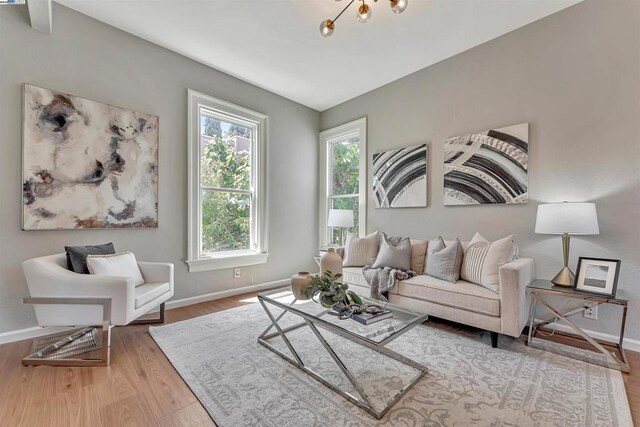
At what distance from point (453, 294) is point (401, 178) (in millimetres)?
1705

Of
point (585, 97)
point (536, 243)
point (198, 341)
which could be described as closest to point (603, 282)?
point (536, 243)

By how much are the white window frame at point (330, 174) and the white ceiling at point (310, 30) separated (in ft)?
2.57

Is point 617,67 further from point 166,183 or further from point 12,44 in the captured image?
point 12,44

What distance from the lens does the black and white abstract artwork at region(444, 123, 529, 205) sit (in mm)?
2719

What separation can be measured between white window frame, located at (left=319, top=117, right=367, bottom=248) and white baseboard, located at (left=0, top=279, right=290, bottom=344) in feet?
3.87

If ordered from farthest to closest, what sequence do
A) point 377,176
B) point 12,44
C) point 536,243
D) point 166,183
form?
1. point 377,176
2. point 166,183
3. point 536,243
4. point 12,44

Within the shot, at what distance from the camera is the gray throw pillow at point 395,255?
2.93m

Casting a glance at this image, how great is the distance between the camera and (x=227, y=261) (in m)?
3.59

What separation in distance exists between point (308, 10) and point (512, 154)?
7.75ft

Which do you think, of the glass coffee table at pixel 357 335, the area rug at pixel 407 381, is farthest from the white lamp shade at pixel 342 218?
the glass coffee table at pixel 357 335

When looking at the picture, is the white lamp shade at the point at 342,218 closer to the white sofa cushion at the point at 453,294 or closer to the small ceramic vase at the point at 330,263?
the white sofa cushion at the point at 453,294

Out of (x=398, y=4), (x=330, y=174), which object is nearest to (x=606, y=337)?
(x=398, y=4)

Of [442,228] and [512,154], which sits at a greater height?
[512,154]

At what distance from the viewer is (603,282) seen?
2.11 m
